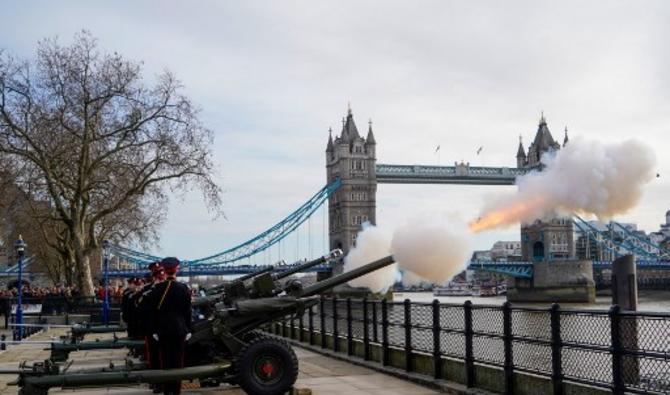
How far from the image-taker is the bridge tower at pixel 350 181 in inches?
4281

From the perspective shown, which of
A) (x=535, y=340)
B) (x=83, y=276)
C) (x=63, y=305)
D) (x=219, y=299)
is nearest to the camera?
(x=535, y=340)

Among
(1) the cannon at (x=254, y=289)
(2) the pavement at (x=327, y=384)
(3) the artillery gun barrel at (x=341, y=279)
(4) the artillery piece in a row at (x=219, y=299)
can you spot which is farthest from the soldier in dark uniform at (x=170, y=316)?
(3) the artillery gun barrel at (x=341, y=279)

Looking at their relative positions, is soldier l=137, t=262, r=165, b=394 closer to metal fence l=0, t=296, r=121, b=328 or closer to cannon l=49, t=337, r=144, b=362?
cannon l=49, t=337, r=144, b=362

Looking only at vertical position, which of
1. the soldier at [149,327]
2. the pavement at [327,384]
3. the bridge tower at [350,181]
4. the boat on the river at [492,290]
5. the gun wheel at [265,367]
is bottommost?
the boat on the river at [492,290]

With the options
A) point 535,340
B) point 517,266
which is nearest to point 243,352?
point 535,340

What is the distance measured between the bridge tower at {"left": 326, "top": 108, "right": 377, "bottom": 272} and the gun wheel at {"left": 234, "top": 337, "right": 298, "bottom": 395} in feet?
300

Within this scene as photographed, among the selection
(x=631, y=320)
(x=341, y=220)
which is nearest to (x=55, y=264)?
(x=341, y=220)

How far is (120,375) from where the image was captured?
370 inches

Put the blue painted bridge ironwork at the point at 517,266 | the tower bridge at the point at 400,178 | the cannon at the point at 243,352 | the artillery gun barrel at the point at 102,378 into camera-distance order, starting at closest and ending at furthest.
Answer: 1. the artillery gun barrel at the point at 102,378
2. the cannon at the point at 243,352
3. the blue painted bridge ironwork at the point at 517,266
4. the tower bridge at the point at 400,178

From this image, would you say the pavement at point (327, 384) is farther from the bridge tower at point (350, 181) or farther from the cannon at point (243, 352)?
the bridge tower at point (350, 181)

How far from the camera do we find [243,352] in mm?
11258

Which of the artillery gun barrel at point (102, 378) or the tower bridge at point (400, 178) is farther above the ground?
the tower bridge at point (400, 178)

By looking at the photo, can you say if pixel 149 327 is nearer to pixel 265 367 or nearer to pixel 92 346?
pixel 265 367

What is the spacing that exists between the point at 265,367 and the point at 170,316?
6.80ft
